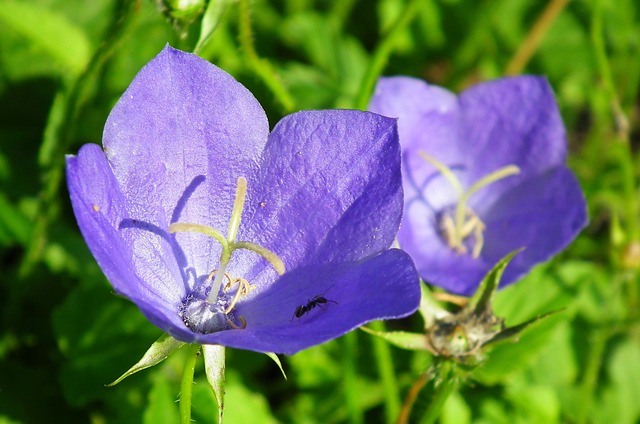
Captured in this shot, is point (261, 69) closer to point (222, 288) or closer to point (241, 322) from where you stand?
point (222, 288)

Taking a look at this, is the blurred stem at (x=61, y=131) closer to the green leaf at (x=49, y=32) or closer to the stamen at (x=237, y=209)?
the green leaf at (x=49, y=32)

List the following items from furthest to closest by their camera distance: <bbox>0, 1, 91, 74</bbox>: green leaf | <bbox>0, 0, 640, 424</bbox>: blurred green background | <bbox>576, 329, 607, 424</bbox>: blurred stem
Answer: <bbox>0, 1, 91, 74</bbox>: green leaf → <bbox>576, 329, 607, 424</bbox>: blurred stem → <bbox>0, 0, 640, 424</bbox>: blurred green background

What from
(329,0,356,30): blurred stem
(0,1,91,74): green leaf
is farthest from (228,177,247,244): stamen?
(329,0,356,30): blurred stem

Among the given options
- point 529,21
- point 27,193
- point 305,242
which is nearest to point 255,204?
point 305,242

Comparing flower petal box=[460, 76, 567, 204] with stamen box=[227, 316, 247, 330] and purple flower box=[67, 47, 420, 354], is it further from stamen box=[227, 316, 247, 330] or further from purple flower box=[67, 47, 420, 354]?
stamen box=[227, 316, 247, 330]

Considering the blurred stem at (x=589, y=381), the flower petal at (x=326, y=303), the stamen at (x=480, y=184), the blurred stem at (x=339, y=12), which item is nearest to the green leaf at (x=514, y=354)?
the blurred stem at (x=589, y=381)

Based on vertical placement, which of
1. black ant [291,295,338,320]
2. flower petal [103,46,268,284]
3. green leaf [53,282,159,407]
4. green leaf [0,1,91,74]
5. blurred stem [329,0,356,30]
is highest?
flower petal [103,46,268,284]

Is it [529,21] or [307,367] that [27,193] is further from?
[529,21]
